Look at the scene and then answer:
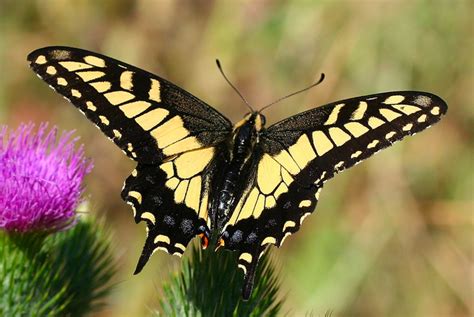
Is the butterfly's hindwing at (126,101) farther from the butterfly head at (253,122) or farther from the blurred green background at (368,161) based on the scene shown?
the blurred green background at (368,161)

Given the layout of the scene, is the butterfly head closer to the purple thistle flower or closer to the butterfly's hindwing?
the butterfly's hindwing

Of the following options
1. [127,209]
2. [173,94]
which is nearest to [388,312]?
[127,209]

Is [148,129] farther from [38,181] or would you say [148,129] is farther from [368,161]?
[368,161]

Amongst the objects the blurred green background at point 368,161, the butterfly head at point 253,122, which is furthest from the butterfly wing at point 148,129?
the blurred green background at point 368,161

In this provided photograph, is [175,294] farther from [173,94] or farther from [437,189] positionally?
[437,189]

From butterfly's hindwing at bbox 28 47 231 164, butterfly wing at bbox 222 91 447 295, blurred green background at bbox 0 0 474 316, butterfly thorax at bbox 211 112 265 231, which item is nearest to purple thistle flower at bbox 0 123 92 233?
butterfly's hindwing at bbox 28 47 231 164
